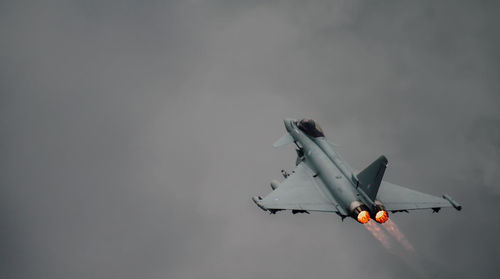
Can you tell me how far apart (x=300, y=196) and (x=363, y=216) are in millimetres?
5758

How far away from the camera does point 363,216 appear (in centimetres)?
2881

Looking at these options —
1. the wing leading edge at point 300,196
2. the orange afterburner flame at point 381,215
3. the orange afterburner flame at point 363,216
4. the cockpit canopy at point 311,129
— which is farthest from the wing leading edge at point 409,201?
the cockpit canopy at point 311,129

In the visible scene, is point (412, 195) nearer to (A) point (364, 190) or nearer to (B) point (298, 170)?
(A) point (364, 190)

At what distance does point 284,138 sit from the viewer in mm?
41312

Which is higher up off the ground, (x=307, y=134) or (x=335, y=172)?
(x=307, y=134)

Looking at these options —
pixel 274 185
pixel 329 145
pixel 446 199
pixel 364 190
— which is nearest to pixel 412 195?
pixel 446 199

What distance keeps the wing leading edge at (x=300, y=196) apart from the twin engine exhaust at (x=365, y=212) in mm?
2089

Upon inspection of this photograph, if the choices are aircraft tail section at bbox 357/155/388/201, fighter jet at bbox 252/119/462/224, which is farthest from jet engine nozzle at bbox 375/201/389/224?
aircraft tail section at bbox 357/155/388/201

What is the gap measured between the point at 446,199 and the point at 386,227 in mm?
5002

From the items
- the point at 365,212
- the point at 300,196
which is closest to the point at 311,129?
the point at 300,196

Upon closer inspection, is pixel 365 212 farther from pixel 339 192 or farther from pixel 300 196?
pixel 300 196

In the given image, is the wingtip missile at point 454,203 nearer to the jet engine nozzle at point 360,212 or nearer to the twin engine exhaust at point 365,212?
the twin engine exhaust at point 365,212

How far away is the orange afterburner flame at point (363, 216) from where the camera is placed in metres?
28.8

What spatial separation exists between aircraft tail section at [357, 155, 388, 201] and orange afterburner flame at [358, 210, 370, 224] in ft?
3.54
